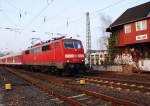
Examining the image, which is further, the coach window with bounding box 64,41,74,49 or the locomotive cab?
the coach window with bounding box 64,41,74,49

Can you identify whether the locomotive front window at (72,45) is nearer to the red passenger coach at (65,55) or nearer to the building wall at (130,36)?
the red passenger coach at (65,55)

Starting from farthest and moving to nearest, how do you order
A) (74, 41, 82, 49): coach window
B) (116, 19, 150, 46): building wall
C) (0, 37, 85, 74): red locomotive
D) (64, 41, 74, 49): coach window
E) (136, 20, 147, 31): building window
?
(136, 20, 147, 31): building window
(116, 19, 150, 46): building wall
(74, 41, 82, 49): coach window
(64, 41, 74, 49): coach window
(0, 37, 85, 74): red locomotive

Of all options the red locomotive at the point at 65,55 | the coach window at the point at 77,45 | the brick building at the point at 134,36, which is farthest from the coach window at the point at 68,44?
the brick building at the point at 134,36

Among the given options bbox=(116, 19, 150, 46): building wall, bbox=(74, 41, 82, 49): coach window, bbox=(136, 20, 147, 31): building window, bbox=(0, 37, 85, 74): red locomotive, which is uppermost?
bbox=(136, 20, 147, 31): building window

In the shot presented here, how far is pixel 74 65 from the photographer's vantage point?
2252 centimetres

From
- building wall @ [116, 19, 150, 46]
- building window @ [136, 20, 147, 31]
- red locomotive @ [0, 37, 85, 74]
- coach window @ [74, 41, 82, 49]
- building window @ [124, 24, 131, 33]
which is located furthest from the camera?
building window @ [124, 24, 131, 33]

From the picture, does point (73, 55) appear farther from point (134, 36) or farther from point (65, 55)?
point (134, 36)

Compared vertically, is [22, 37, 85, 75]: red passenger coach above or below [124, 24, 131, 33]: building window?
below

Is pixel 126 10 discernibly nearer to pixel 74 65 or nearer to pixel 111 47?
pixel 111 47

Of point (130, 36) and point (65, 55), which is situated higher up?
point (130, 36)

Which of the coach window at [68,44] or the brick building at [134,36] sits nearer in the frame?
the coach window at [68,44]

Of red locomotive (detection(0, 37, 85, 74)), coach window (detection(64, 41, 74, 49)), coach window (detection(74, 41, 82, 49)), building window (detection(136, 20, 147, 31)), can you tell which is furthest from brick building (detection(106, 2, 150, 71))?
coach window (detection(64, 41, 74, 49))

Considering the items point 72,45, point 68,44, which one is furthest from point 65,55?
point 72,45

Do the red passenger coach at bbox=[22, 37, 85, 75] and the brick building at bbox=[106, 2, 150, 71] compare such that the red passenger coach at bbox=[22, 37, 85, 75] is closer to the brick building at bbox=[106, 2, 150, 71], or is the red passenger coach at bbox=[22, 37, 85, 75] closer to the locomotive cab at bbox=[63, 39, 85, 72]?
the locomotive cab at bbox=[63, 39, 85, 72]
